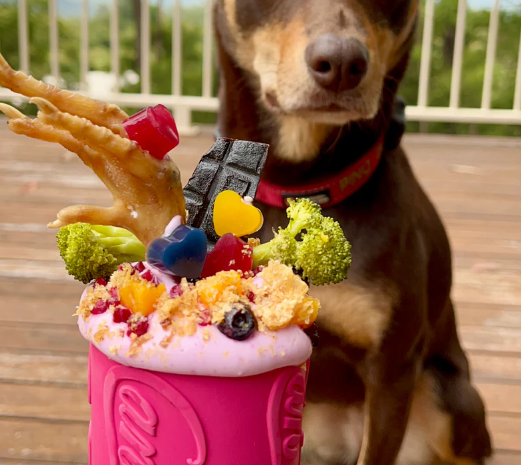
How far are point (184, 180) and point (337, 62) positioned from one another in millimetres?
2355

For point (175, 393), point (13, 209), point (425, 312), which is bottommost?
point (13, 209)

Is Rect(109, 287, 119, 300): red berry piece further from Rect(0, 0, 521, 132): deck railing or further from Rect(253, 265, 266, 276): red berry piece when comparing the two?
Rect(0, 0, 521, 132): deck railing

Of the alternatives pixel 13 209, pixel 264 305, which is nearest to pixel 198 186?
pixel 264 305

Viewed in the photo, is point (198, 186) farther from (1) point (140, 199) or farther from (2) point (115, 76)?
(2) point (115, 76)

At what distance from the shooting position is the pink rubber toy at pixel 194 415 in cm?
82

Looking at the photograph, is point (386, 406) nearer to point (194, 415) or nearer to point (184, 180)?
point (194, 415)

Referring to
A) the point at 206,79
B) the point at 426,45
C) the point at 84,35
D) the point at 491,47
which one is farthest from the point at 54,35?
the point at 491,47

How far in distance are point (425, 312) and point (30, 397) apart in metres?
0.98

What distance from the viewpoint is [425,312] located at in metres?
1.35

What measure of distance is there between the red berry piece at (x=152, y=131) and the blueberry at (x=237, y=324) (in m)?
0.21

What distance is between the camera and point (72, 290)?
7.75 feet

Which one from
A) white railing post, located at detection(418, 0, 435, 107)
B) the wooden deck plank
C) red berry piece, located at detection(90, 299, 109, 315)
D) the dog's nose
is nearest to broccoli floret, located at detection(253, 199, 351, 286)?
red berry piece, located at detection(90, 299, 109, 315)

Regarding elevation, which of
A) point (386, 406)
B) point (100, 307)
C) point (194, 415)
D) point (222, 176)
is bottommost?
point (386, 406)

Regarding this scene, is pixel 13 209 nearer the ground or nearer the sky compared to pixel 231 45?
nearer the ground
